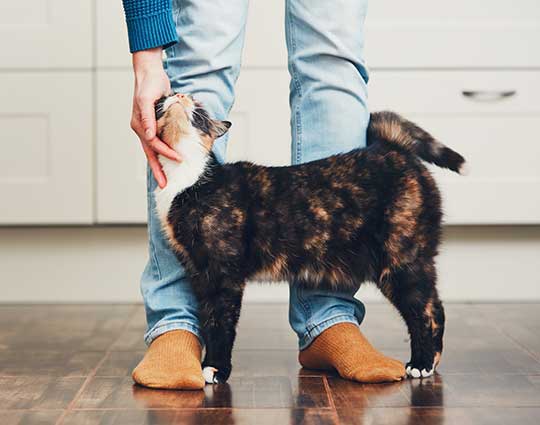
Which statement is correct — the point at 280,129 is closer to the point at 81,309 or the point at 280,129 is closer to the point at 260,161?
the point at 260,161

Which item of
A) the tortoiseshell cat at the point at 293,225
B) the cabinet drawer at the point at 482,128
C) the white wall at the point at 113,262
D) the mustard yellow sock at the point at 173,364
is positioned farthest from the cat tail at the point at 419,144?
the white wall at the point at 113,262

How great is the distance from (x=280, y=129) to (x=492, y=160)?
1.94ft

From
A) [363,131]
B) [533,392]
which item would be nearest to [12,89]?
[363,131]

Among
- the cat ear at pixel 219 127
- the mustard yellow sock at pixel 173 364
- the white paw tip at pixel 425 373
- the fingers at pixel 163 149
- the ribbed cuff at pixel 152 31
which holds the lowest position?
the white paw tip at pixel 425 373

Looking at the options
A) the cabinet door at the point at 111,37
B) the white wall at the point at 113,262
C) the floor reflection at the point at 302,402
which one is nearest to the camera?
the floor reflection at the point at 302,402

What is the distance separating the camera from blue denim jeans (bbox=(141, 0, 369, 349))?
1603 mm

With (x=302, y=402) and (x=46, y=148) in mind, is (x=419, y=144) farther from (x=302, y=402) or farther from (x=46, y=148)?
(x=46, y=148)

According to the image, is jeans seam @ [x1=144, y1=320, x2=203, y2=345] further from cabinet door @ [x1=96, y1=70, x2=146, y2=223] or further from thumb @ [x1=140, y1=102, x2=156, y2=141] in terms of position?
cabinet door @ [x1=96, y1=70, x2=146, y2=223]

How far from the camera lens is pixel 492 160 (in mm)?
2537

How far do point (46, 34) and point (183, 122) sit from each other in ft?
3.79

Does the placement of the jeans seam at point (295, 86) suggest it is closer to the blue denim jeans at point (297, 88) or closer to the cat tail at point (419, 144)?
the blue denim jeans at point (297, 88)

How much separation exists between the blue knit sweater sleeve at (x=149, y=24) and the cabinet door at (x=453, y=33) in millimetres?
1095

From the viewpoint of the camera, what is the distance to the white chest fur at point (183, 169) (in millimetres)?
1521

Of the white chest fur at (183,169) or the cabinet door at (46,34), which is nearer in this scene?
the white chest fur at (183,169)
